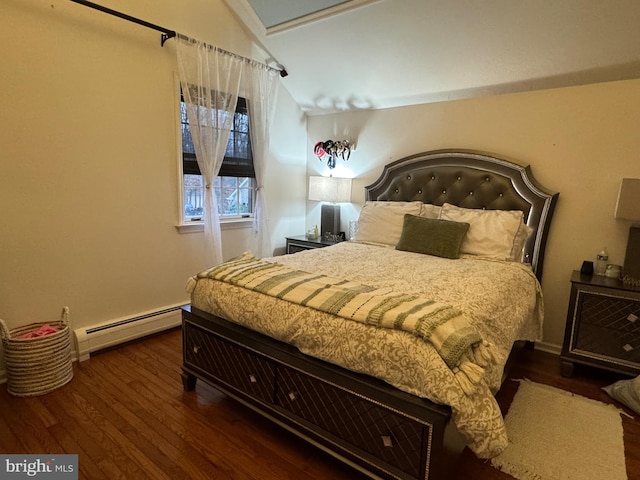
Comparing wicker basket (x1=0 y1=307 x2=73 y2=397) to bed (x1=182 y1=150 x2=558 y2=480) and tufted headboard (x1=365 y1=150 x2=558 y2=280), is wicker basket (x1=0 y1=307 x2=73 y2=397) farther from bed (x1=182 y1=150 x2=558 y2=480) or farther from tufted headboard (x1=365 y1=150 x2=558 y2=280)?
tufted headboard (x1=365 y1=150 x2=558 y2=280)

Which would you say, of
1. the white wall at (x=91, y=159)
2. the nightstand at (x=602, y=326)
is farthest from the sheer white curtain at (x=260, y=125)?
the nightstand at (x=602, y=326)

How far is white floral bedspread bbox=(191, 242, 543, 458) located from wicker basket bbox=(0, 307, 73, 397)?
0.94 metres

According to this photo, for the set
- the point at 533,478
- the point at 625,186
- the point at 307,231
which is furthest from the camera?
the point at 307,231

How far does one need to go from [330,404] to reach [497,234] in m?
1.86

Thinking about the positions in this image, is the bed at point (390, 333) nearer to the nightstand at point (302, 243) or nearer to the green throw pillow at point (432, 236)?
the green throw pillow at point (432, 236)

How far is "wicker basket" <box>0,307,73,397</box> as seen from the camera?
7.22 ft

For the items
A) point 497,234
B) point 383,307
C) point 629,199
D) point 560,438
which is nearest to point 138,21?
point 383,307

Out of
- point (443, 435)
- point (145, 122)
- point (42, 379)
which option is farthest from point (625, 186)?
point (42, 379)

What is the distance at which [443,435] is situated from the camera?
136cm

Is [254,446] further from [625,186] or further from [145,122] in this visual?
[625,186]

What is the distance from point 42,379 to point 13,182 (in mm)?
1208

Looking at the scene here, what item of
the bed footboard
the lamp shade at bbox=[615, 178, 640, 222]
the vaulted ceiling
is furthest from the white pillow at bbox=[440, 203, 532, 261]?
the bed footboard

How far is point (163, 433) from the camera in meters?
1.93

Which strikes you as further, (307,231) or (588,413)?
(307,231)
